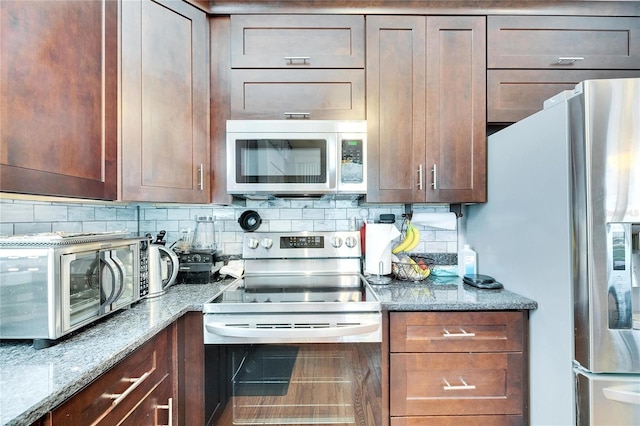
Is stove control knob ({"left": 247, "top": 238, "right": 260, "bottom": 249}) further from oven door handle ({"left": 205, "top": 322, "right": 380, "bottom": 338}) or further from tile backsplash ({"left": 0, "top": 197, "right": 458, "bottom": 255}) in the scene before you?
oven door handle ({"left": 205, "top": 322, "right": 380, "bottom": 338})

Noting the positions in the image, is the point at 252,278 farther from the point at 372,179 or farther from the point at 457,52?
the point at 457,52

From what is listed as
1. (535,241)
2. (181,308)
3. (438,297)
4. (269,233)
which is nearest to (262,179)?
(269,233)

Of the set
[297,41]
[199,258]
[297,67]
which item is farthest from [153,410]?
[297,41]

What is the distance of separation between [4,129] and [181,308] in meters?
0.82

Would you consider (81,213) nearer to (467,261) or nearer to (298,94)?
(298,94)

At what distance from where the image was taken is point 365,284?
159cm

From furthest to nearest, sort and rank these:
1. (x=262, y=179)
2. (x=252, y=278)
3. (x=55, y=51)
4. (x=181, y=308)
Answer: (x=252, y=278), (x=262, y=179), (x=181, y=308), (x=55, y=51)

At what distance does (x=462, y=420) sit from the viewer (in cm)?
125

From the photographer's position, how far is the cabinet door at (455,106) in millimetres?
1544

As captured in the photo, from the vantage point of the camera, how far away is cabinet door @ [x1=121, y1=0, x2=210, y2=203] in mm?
1311

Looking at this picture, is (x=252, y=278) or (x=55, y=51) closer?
(x=55, y=51)

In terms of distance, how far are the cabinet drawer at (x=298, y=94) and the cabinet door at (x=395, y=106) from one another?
10 centimetres

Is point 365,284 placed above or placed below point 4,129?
below

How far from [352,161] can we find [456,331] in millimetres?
922
